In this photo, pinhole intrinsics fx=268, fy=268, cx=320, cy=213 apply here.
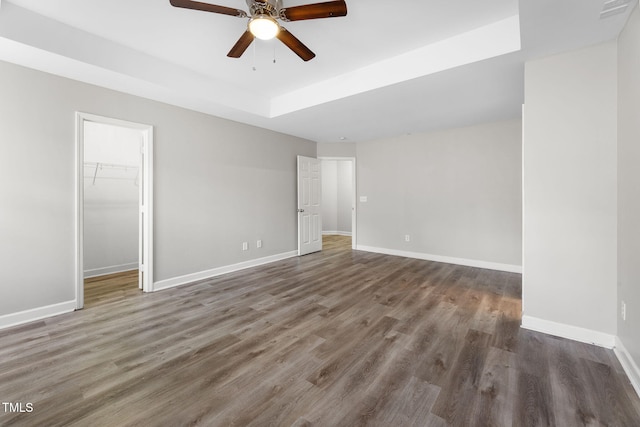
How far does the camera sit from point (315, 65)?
3211 millimetres

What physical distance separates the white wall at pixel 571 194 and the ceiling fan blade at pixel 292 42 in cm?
208

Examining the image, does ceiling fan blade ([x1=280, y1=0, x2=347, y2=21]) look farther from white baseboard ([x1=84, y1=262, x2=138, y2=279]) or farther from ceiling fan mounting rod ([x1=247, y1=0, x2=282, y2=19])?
white baseboard ([x1=84, y1=262, x2=138, y2=279])

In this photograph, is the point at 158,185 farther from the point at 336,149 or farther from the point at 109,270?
the point at 336,149

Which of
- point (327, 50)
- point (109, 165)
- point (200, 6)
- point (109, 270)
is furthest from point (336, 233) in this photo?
point (200, 6)

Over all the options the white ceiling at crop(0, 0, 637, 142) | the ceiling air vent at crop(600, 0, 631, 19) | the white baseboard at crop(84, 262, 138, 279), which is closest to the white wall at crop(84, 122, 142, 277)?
the white baseboard at crop(84, 262, 138, 279)

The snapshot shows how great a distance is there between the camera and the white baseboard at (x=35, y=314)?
8.52 ft

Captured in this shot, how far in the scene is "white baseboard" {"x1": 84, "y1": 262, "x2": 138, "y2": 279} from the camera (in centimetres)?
430

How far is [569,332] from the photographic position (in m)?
2.35

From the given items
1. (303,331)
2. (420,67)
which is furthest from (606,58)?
(303,331)

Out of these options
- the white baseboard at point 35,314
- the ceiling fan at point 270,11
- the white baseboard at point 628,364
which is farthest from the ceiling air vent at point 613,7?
the white baseboard at point 35,314

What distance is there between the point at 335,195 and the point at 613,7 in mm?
7839

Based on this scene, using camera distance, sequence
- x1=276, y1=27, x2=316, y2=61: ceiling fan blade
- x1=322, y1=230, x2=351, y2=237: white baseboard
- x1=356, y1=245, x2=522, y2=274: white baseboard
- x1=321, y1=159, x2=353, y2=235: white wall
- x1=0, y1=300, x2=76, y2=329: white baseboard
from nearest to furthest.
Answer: x1=276, y1=27, x2=316, y2=61: ceiling fan blade → x1=0, y1=300, x2=76, y2=329: white baseboard → x1=356, y1=245, x2=522, y2=274: white baseboard → x1=322, y1=230, x2=351, y2=237: white baseboard → x1=321, y1=159, x2=353, y2=235: white wall

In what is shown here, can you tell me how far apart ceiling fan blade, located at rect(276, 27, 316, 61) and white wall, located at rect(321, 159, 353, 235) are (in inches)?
273

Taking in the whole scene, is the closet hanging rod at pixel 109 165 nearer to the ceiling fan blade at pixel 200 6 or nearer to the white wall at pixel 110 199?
the white wall at pixel 110 199
